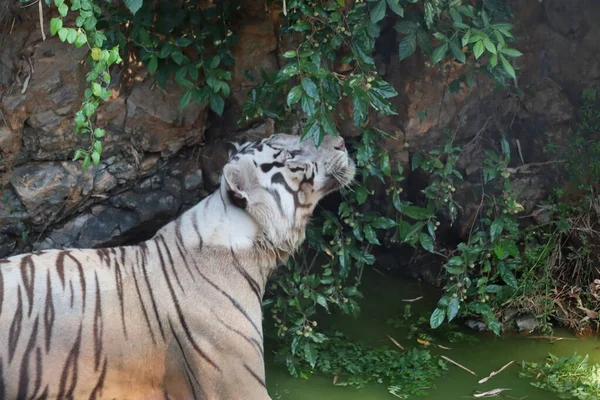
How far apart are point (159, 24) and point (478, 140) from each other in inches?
81.6

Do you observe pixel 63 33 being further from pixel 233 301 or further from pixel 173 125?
pixel 173 125

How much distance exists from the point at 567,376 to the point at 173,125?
8.25 feet

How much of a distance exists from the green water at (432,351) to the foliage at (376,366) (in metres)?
0.05

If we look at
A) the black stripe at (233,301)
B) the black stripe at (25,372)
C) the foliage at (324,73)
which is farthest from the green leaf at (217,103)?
the black stripe at (25,372)

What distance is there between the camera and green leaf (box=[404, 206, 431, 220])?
13.1ft

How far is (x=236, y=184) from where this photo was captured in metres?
3.16

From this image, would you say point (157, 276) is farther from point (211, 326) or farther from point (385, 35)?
point (385, 35)

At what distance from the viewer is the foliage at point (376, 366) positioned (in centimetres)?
386

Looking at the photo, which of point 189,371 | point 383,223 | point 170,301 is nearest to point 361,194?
point 383,223

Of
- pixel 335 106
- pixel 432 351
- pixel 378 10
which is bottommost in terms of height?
pixel 432 351

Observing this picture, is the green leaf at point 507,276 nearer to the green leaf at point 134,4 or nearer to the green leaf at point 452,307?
the green leaf at point 452,307

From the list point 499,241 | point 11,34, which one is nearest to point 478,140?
point 499,241

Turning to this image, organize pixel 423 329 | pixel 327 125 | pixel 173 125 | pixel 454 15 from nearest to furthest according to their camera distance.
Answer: pixel 327 125 → pixel 454 15 → pixel 173 125 → pixel 423 329

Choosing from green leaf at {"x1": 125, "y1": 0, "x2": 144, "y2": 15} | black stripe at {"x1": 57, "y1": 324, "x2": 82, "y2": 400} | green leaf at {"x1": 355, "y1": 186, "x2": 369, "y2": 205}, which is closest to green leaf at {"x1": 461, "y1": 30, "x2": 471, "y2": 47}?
green leaf at {"x1": 355, "y1": 186, "x2": 369, "y2": 205}
